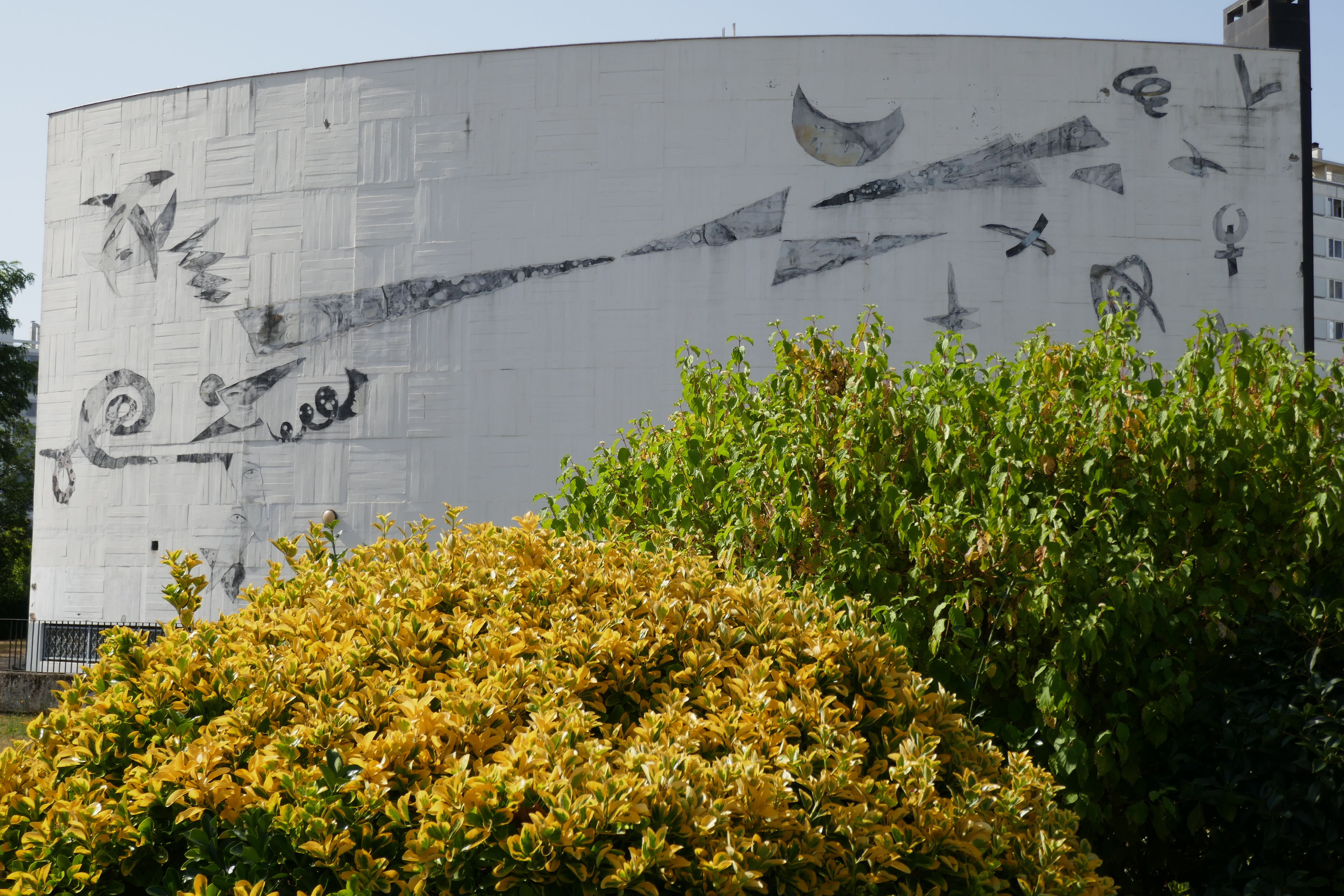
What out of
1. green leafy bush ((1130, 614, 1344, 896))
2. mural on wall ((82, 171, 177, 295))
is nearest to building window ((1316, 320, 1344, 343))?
mural on wall ((82, 171, 177, 295))

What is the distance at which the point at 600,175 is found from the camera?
16.3 metres

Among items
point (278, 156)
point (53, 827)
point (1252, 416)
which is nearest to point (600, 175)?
point (278, 156)

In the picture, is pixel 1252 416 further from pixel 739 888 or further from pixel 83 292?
pixel 83 292

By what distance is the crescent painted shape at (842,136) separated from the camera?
15.9m

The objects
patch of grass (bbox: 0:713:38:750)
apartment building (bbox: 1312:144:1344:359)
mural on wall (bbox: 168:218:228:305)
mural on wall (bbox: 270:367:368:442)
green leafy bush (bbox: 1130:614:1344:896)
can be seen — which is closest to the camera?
green leafy bush (bbox: 1130:614:1344:896)

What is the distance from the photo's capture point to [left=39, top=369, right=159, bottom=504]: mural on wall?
1839 cm

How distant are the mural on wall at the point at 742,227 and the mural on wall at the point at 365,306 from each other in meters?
1.31

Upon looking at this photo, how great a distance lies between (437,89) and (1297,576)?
15.3 meters

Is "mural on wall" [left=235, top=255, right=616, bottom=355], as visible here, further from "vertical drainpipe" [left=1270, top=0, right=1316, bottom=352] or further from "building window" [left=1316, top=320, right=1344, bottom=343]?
"building window" [left=1316, top=320, right=1344, bottom=343]

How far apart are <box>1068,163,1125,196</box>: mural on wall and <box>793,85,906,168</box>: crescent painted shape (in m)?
2.90

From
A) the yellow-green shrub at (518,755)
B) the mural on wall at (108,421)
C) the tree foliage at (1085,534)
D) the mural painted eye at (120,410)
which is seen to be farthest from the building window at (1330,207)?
the yellow-green shrub at (518,755)

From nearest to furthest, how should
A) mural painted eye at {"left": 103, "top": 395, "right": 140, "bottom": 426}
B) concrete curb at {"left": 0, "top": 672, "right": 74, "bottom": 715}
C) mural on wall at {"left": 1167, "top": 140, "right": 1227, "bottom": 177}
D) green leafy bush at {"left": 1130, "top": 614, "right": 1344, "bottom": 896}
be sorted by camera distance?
green leafy bush at {"left": 1130, "top": 614, "right": 1344, "bottom": 896}, mural on wall at {"left": 1167, "top": 140, "right": 1227, "bottom": 177}, concrete curb at {"left": 0, "top": 672, "right": 74, "bottom": 715}, mural painted eye at {"left": 103, "top": 395, "right": 140, "bottom": 426}

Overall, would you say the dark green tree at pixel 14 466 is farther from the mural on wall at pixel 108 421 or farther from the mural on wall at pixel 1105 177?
the mural on wall at pixel 1105 177

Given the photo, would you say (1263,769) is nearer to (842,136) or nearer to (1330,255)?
(842,136)
